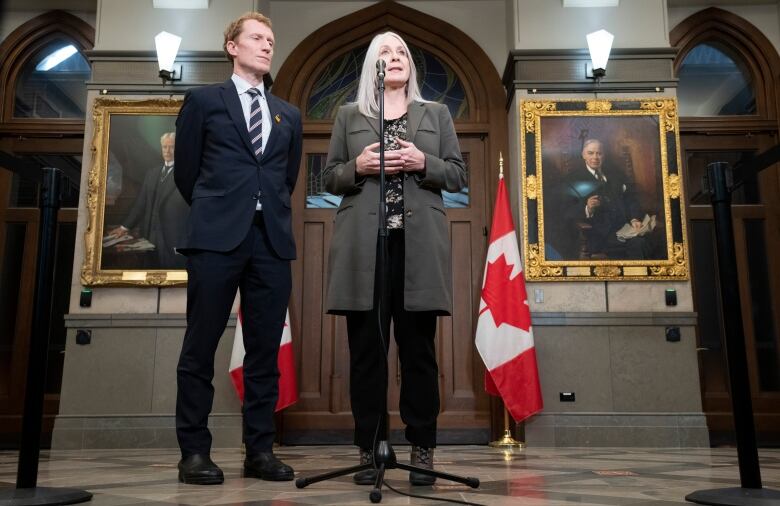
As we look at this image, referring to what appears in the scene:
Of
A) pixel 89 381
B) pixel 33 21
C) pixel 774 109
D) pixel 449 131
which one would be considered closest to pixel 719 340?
pixel 774 109

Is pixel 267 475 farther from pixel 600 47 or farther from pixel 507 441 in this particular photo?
pixel 600 47

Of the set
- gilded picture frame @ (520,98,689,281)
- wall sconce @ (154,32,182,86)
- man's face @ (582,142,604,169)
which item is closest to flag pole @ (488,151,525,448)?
gilded picture frame @ (520,98,689,281)

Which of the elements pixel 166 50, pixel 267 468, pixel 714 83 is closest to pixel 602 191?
pixel 714 83

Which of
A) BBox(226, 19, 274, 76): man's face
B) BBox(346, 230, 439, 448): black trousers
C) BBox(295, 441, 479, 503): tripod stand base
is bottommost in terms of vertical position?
BBox(295, 441, 479, 503): tripod stand base

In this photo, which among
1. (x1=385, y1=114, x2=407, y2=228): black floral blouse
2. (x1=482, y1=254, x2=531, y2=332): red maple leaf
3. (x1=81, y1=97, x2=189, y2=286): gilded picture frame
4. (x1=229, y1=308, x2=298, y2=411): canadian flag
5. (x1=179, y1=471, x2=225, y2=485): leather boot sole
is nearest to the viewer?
(x1=179, y1=471, x2=225, y2=485): leather boot sole

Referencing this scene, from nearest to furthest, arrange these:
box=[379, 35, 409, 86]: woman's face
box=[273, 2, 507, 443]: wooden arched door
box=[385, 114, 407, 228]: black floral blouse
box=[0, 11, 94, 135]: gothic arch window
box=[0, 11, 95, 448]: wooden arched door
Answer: box=[385, 114, 407, 228]: black floral blouse → box=[379, 35, 409, 86]: woman's face → box=[273, 2, 507, 443]: wooden arched door → box=[0, 11, 95, 448]: wooden arched door → box=[0, 11, 94, 135]: gothic arch window

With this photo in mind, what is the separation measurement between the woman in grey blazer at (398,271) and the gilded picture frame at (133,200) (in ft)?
9.21

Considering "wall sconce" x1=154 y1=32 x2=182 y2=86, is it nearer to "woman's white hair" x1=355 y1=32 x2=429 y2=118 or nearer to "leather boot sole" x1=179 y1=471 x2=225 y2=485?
"woman's white hair" x1=355 y1=32 x2=429 y2=118

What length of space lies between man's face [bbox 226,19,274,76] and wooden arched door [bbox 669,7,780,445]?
4.11 meters

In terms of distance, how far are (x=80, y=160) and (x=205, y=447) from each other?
4.08 metres

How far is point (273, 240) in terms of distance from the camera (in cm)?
262

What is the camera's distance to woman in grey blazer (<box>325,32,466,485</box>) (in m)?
2.46

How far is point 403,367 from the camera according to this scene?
8.34 feet

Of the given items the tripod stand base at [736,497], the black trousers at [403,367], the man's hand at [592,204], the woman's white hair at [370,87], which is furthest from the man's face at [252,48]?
the man's hand at [592,204]
